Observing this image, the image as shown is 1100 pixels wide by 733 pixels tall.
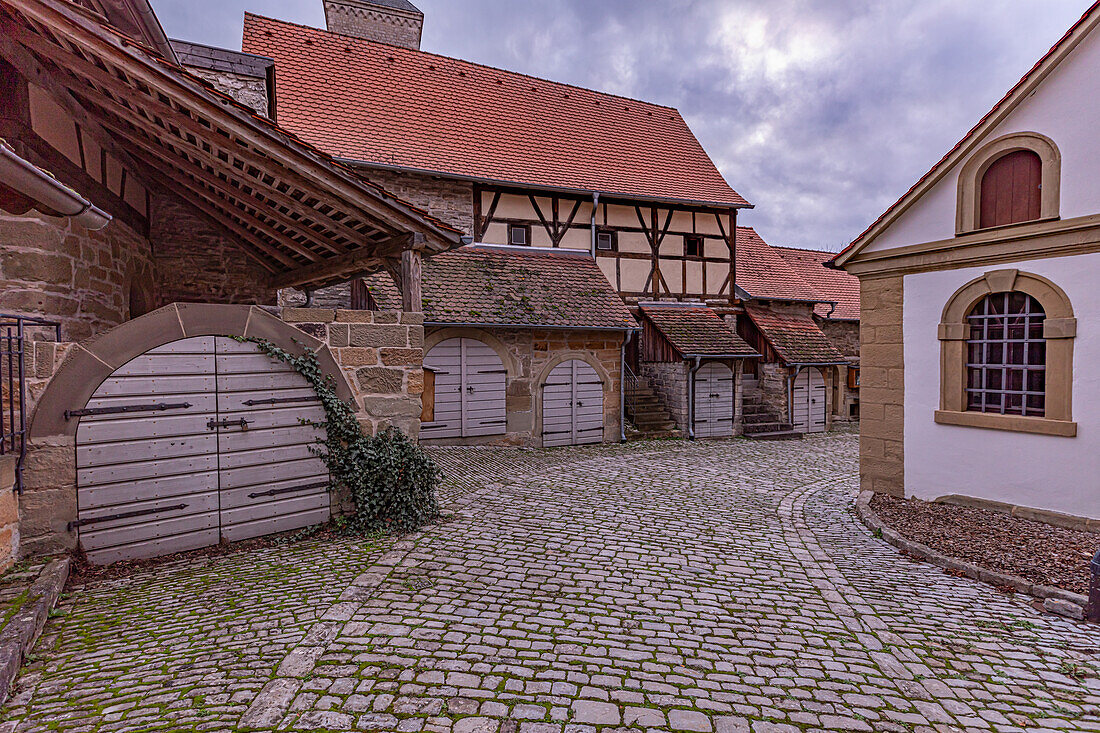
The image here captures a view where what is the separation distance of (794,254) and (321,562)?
906 inches

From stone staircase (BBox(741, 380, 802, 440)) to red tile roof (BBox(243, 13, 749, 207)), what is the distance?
5.62m

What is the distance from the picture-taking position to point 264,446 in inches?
195

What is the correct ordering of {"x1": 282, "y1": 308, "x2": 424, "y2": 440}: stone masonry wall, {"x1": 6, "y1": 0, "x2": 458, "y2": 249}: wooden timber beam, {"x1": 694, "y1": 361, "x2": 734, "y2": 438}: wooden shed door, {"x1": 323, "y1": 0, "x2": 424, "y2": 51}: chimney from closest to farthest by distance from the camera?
{"x1": 6, "y1": 0, "x2": 458, "y2": 249}: wooden timber beam
{"x1": 282, "y1": 308, "x2": 424, "y2": 440}: stone masonry wall
{"x1": 694, "y1": 361, "x2": 734, "y2": 438}: wooden shed door
{"x1": 323, "y1": 0, "x2": 424, "y2": 51}: chimney

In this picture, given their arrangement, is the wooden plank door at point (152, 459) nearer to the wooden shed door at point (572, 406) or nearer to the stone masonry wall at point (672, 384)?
the wooden shed door at point (572, 406)

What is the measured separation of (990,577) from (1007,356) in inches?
114

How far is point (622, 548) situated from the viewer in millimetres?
5168

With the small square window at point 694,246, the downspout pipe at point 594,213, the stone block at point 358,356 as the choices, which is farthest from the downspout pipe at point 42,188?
the small square window at point 694,246

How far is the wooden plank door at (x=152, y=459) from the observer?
4168 mm

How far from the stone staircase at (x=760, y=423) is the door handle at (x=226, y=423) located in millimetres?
12480

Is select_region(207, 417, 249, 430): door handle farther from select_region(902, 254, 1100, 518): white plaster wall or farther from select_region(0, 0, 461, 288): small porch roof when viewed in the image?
select_region(902, 254, 1100, 518): white plaster wall

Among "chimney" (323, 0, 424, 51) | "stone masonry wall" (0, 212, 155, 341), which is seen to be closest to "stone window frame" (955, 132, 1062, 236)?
"stone masonry wall" (0, 212, 155, 341)

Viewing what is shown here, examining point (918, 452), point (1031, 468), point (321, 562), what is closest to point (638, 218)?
point (918, 452)

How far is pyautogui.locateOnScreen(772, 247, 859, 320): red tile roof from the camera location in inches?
789

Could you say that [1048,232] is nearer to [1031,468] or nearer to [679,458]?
[1031,468]
